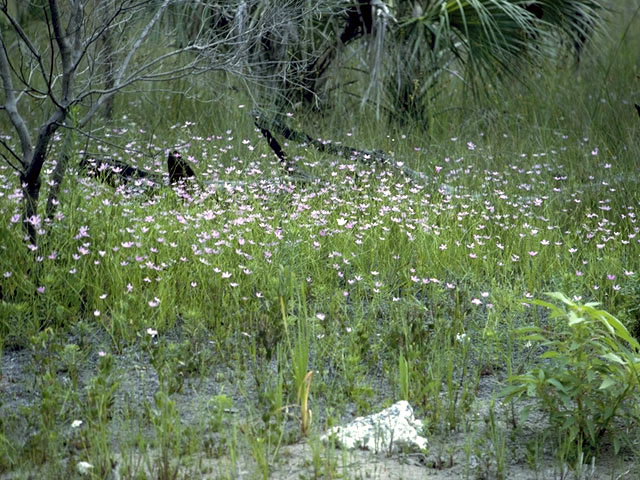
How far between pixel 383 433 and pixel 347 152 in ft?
14.2

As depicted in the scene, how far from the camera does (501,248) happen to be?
197 inches

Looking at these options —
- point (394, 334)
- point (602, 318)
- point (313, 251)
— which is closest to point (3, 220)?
point (313, 251)

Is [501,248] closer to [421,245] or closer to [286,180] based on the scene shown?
[421,245]

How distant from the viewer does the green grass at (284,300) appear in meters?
3.07

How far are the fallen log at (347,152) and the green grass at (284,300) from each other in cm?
11

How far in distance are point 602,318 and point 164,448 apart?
159 cm

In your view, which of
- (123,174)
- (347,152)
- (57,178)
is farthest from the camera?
(347,152)

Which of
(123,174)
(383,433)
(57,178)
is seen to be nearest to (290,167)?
(123,174)

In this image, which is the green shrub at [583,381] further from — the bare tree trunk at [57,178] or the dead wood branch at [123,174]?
the dead wood branch at [123,174]

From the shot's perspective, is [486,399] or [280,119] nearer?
[486,399]

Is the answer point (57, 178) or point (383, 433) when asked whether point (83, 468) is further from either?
point (57, 178)

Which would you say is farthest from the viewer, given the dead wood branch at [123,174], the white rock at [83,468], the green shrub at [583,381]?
the dead wood branch at [123,174]

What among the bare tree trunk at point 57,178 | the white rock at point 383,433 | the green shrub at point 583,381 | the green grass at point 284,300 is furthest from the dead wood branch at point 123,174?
the green shrub at point 583,381

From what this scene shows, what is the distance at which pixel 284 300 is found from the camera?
4.03 m
